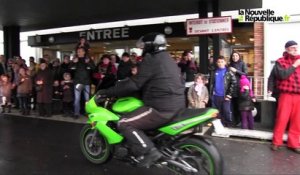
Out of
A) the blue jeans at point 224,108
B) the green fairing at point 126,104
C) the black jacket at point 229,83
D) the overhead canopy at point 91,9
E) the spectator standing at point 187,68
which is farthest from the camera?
the overhead canopy at point 91,9

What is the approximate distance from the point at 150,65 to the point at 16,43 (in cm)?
1285

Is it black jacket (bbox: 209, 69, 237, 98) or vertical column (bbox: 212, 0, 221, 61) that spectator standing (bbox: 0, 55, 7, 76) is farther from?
black jacket (bbox: 209, 69, 237, 98)

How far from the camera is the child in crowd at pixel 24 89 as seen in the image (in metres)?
12.3

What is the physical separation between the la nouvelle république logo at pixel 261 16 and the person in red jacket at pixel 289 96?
831 cm

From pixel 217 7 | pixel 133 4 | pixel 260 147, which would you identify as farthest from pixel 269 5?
pixel 260 147

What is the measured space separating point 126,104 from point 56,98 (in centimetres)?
709

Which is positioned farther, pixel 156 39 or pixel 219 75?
pixel 219 75

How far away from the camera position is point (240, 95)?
8.95 meters

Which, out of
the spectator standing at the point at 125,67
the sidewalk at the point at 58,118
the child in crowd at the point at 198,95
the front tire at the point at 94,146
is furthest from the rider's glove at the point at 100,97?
the sidewalk at the point at 58,118

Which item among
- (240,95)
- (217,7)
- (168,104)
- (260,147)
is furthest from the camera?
(217,7)

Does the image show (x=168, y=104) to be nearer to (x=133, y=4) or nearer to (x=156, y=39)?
(x=156, y=39)

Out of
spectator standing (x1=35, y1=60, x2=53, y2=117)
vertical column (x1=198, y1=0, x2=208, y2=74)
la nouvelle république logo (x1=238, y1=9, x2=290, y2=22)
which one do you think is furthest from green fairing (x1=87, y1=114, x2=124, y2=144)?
la nouvelle république logo (x1=238, y1=9, x2=290, y2=22)

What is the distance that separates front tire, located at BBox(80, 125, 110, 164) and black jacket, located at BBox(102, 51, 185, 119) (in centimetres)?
113

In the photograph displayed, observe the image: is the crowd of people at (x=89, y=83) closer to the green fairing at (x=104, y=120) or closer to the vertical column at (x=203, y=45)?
the vertical column at (x=203, y=45)
